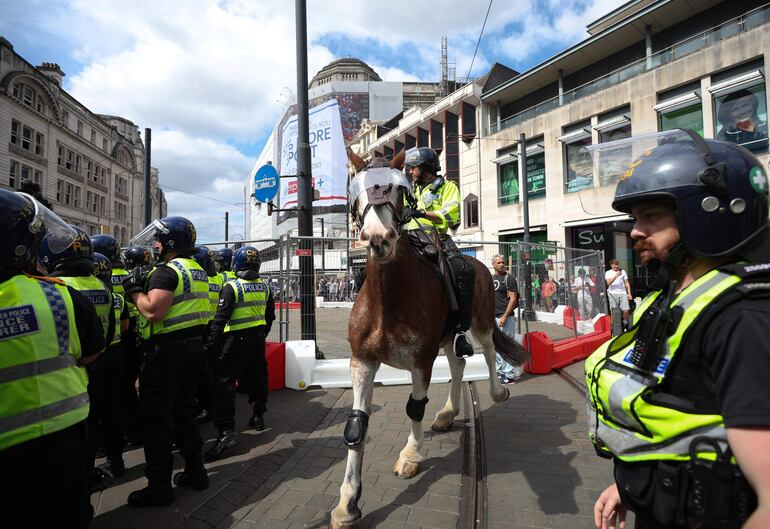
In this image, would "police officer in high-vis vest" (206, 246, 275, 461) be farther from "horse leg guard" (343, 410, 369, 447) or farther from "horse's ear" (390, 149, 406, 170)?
"horse's ear" (390, 149, 406, 170)

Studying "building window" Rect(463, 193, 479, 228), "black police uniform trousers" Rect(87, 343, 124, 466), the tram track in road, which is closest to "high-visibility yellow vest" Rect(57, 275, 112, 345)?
"black police uniform trousers" Rect(87, 343, 124, 466)

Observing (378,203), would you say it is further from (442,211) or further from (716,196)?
(716,196)

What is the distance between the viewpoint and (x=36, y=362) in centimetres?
179

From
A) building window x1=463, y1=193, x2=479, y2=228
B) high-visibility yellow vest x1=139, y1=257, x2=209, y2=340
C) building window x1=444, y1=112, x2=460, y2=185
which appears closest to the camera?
high-visibility yellow vest x1=139, y1=257, x2=209, y2=340

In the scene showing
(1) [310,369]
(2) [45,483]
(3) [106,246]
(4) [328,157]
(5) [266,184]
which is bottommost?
(1) [310,369]

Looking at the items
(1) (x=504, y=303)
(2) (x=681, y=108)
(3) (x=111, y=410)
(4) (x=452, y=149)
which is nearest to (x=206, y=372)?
(3) (x=111, y=410)

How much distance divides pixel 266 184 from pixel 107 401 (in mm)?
7463

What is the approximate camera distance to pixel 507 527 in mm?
2873

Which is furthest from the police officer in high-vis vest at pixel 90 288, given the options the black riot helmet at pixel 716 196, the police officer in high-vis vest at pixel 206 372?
the black riot helmet at pixel 716 196

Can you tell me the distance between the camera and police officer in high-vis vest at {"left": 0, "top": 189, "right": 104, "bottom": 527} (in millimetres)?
1692

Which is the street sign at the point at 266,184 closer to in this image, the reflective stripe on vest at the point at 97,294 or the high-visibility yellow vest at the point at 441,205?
the high-visibility yellow vest at the point at 441,205

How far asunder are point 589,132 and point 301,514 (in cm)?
2357

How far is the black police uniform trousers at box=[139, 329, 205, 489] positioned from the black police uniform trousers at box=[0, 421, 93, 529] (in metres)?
1.50

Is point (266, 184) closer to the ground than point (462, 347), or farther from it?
farther from it
